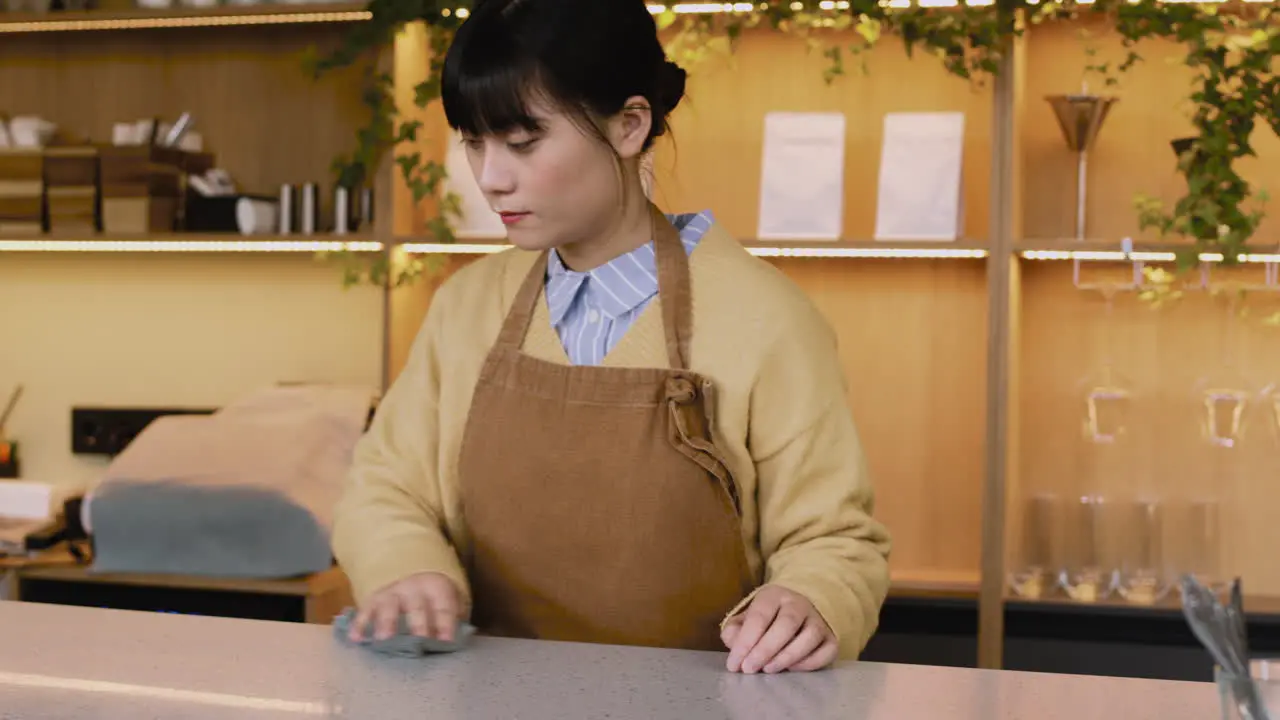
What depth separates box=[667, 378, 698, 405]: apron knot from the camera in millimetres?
1398

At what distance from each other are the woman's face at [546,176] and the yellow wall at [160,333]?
1.95m

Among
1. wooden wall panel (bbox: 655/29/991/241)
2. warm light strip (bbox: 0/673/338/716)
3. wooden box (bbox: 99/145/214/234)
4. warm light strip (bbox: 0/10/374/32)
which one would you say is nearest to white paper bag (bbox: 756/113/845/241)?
wooden wall panel (bbox: 655/29/991/241)

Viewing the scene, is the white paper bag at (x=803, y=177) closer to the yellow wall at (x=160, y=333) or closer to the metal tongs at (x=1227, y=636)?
the yellow wall at (x=160, y=333)

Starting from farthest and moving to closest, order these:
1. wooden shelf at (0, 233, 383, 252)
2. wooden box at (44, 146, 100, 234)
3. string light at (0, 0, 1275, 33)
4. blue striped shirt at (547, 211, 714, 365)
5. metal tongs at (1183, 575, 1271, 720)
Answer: wooden box at (44, 146, 100, 234)
wooden shelf at (0, 233, 383, 252)
string light at (0, 0, 1275, 33)
blue striped shirt at (547, 211, 714, 365)
metal tongs at (1183, 575, 1271, 720)

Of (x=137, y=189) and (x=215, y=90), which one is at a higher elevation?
(x=215, y=90)

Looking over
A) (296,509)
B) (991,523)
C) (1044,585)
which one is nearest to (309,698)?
(296,509)

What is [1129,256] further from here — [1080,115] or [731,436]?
[731,436]

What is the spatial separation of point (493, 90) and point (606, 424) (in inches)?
12.3

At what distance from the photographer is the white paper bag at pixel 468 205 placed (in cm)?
302

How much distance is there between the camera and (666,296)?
148 cm

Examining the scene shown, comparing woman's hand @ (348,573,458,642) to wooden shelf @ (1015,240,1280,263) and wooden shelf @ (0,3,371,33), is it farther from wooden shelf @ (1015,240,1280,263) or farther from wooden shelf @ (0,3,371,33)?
wooden shelf @ (0,3,371,33)

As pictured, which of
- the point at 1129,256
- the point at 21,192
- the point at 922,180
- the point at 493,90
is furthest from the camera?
the point at 21,192

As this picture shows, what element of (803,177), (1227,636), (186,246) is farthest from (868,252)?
(1227,636)

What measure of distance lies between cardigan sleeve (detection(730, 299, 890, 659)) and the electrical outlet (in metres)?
2.19
